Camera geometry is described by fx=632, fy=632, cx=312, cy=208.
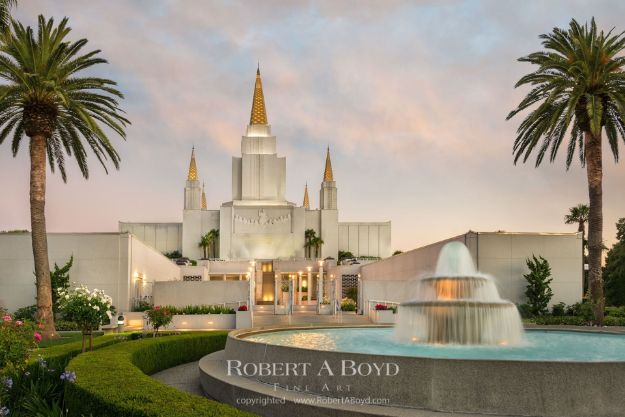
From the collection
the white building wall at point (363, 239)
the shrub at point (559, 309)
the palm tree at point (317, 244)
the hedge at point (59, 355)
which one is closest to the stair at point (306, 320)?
the shrub at point (559, 309)

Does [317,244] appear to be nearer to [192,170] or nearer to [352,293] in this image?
[192,170]

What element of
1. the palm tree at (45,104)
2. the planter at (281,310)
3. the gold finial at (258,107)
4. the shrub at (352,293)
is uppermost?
the gold finial at (258,107)

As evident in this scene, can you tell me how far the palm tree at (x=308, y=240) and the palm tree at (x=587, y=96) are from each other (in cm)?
5709

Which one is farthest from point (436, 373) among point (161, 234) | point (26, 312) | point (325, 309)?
point (161, 234)

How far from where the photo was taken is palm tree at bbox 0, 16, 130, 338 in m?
21.9

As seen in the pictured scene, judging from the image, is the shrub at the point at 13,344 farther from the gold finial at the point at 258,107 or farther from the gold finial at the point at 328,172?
the gold finial at the point at 328,172

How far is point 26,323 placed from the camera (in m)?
9.38

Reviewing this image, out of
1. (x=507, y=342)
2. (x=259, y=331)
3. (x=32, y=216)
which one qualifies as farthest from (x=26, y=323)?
(x=32, y=216)

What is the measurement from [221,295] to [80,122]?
13.9 meters

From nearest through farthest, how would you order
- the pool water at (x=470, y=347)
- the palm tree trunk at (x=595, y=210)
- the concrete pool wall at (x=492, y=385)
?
the concrete pool wall at (x=492, y=385)
the pool water at (x=470, y=347)
the palm tree trunk at (x=595, y=210)

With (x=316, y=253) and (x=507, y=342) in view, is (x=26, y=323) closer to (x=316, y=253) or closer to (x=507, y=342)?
(x=507, y=342)

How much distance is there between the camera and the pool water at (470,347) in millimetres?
10617

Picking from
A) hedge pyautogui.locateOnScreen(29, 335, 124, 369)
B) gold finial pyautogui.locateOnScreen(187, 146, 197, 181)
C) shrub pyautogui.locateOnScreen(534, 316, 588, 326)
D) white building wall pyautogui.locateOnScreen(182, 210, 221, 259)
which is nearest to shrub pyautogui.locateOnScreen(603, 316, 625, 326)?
shrub pyautogui.locateOnScreen(534, 316, 588, 326)

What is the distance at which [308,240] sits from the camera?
269ft
